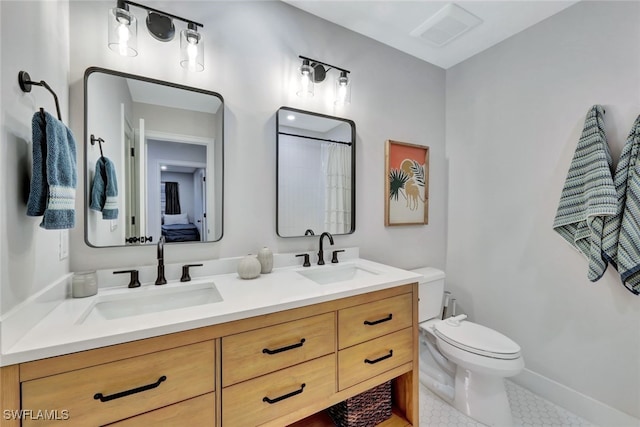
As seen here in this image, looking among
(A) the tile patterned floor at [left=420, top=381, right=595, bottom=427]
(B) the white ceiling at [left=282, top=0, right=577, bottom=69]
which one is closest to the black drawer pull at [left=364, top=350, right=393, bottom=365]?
(A) the tile patterned floor at [left=420, top=381, right=595, bottom=427]

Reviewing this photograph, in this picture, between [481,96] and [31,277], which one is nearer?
[31,277]

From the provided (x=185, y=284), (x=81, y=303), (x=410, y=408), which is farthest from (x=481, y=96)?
(x=81, y=303)

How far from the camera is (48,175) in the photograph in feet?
2.60

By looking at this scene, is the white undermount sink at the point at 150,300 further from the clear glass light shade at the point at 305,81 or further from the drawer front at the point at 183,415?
the clear glass light shade at the point at 305,81

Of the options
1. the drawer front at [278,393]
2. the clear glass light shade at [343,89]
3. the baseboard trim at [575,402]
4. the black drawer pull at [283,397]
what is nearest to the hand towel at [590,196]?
the baseboard trim at [575,402]

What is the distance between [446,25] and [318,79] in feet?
3.20

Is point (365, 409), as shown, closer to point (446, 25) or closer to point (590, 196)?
point (590, 196)

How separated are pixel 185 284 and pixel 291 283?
1.64 feet

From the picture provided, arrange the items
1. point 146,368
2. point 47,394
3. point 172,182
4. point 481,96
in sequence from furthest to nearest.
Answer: point 481,96 < point 172,182 < point 146,368 < point 47,394

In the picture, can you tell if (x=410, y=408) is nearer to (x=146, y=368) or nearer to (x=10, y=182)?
(x=146, y=368)

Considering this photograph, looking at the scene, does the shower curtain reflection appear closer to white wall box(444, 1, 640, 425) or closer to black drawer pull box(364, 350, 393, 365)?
black drawer pull box(364, 350, 393, 365)

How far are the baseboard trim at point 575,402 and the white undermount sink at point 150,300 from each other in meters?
2.18

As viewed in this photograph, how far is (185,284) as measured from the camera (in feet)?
4.14

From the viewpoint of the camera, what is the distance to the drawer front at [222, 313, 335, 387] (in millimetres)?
929
